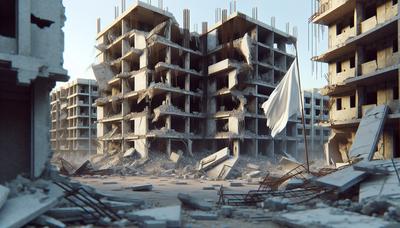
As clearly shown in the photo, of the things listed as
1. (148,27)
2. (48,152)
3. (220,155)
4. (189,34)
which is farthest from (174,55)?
(48,152)

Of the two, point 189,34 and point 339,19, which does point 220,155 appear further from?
point 189,34

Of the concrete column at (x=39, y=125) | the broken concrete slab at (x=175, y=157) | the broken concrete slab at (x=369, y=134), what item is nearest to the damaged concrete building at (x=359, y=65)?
the broken concrete slab at (x=369, y=134)

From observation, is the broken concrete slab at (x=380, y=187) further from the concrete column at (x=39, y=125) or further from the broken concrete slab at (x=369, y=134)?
the concrete column at (x=39, y=125)

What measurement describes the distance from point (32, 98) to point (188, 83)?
818 inches

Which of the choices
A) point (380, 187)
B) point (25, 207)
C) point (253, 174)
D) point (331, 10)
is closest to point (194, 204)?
point (25, 207)

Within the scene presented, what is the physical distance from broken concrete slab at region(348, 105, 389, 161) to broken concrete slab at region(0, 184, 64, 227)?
11835 mm

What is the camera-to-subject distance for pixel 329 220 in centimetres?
604

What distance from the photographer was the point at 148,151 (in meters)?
26.6

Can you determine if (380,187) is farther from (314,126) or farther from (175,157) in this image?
(314,126)

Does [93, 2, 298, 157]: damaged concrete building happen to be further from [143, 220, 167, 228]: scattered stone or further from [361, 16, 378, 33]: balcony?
[143, 220, 167, 228]: scattered stone

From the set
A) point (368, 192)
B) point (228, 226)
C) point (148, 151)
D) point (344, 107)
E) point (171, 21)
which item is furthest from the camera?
point (171, 21)

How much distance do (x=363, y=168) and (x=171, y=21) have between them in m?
23.1

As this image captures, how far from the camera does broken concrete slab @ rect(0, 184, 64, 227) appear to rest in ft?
18.5

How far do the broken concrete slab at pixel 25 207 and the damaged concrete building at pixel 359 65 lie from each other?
606 inches
